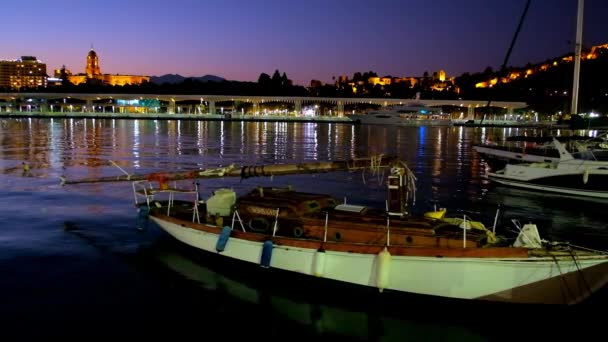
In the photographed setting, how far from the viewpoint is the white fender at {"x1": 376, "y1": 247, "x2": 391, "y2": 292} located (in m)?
13.4

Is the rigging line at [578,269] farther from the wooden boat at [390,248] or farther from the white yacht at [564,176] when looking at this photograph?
the white yacht at [564,176]

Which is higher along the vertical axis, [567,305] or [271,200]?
[271,200]

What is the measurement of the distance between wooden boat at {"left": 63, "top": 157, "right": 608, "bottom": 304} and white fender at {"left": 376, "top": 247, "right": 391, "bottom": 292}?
0.03 metres

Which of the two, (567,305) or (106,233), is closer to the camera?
(567,305)

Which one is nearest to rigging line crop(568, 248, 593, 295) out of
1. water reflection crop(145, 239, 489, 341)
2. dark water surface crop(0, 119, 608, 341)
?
dark water surface crop(0, 119, 608, 341)

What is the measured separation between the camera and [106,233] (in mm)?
20844

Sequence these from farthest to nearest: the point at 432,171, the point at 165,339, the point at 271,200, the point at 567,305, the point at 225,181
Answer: the point at 432,171, the point at 225,181, the point at 271,200, the point at 567,305, the point at 165,339

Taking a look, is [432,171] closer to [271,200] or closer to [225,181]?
[225,181]

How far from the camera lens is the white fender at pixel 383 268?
13.4 m

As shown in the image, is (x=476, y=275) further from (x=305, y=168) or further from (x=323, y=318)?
(x=305, y=168)

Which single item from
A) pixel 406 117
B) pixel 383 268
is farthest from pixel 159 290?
pixel 406 117

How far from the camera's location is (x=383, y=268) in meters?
13.4

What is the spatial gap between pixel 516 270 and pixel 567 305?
200 cm

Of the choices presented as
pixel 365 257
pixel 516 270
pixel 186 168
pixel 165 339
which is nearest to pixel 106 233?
pixel 165 339
